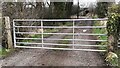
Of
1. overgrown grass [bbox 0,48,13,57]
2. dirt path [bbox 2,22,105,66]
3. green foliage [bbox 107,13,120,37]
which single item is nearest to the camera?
dirt path [bbox 2,22,105,66]

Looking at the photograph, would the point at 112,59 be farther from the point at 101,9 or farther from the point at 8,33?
the point at 101,9

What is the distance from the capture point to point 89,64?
228 inches

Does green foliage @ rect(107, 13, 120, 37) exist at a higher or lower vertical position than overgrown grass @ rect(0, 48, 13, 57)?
higher

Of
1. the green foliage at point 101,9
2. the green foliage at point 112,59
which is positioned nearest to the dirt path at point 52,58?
the green foliage at point 112,59

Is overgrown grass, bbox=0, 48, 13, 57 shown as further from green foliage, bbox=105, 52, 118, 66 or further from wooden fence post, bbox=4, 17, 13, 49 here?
green foliage, bbox=105, 52, 118, 66

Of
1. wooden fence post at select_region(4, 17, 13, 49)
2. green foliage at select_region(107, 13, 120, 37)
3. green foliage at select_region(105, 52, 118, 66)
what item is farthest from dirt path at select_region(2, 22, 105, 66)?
green foliage at select_region(107, 13, 120, 37)

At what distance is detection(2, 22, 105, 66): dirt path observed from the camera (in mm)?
5863

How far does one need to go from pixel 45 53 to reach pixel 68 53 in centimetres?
85

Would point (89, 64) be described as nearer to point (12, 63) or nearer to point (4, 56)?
point (12, 63)

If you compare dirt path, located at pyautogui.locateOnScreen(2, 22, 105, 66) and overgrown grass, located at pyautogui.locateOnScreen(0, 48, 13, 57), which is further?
overgrown grass, located at pyautogui.locateOnScreen(0, 48, 13, 57)

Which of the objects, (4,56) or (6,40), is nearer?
(4,56)

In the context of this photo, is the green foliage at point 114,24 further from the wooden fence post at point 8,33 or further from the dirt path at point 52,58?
the wooden fence post at point 8,33

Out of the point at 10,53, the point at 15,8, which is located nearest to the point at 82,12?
the point at 15,8

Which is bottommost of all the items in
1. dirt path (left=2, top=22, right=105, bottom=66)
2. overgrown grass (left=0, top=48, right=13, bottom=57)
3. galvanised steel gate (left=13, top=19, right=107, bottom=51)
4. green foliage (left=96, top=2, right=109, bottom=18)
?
dirt path (left=2, top=22, right=105, bottom=66)
